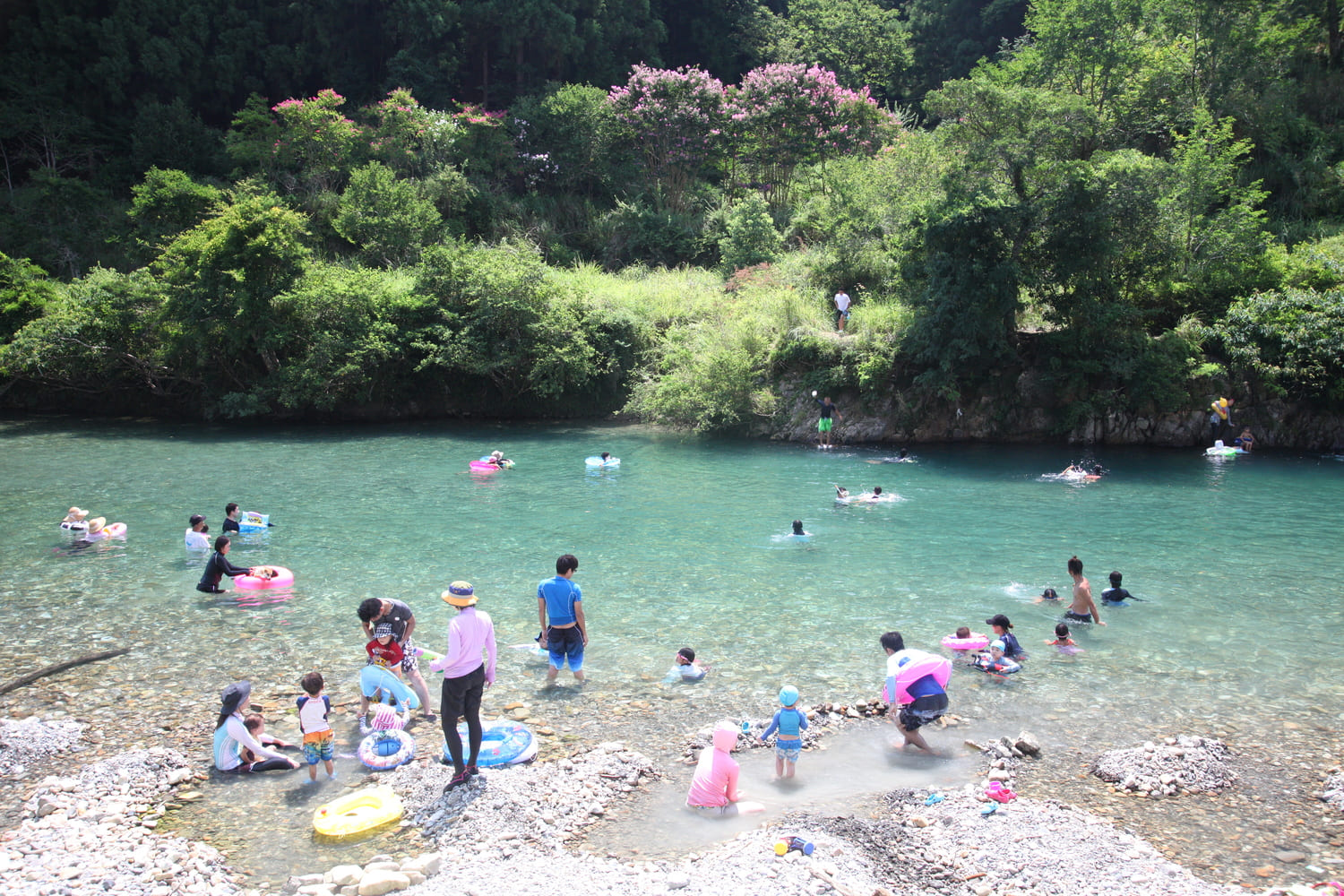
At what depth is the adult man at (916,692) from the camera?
31.0 ft

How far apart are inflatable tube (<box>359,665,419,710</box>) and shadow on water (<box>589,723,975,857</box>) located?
3109 millimetres

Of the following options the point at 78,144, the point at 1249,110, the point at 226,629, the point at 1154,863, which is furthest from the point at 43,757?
the point at 78,144

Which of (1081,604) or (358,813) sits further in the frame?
(1081,604)

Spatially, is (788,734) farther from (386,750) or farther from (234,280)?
(234,280)

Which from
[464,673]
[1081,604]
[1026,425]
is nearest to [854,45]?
[1026,425]

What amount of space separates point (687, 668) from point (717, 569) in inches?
186

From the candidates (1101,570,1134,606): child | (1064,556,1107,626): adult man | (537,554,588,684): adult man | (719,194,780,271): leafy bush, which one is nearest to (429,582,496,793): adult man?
(537,554,588,684): adult man

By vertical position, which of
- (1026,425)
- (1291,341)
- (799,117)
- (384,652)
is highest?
(799,117)

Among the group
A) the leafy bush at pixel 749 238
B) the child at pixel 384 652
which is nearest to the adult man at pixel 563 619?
the child at pixel 384 652

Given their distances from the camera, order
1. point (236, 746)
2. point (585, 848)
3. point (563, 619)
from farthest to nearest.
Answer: point (563, 619) → point (236, 746) → point (585, 848)

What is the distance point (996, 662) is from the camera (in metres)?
11.3

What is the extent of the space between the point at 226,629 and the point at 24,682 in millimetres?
2480

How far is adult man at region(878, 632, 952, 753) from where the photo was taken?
31.0 feet

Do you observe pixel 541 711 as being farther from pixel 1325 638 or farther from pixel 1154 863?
pixel 1325 638
